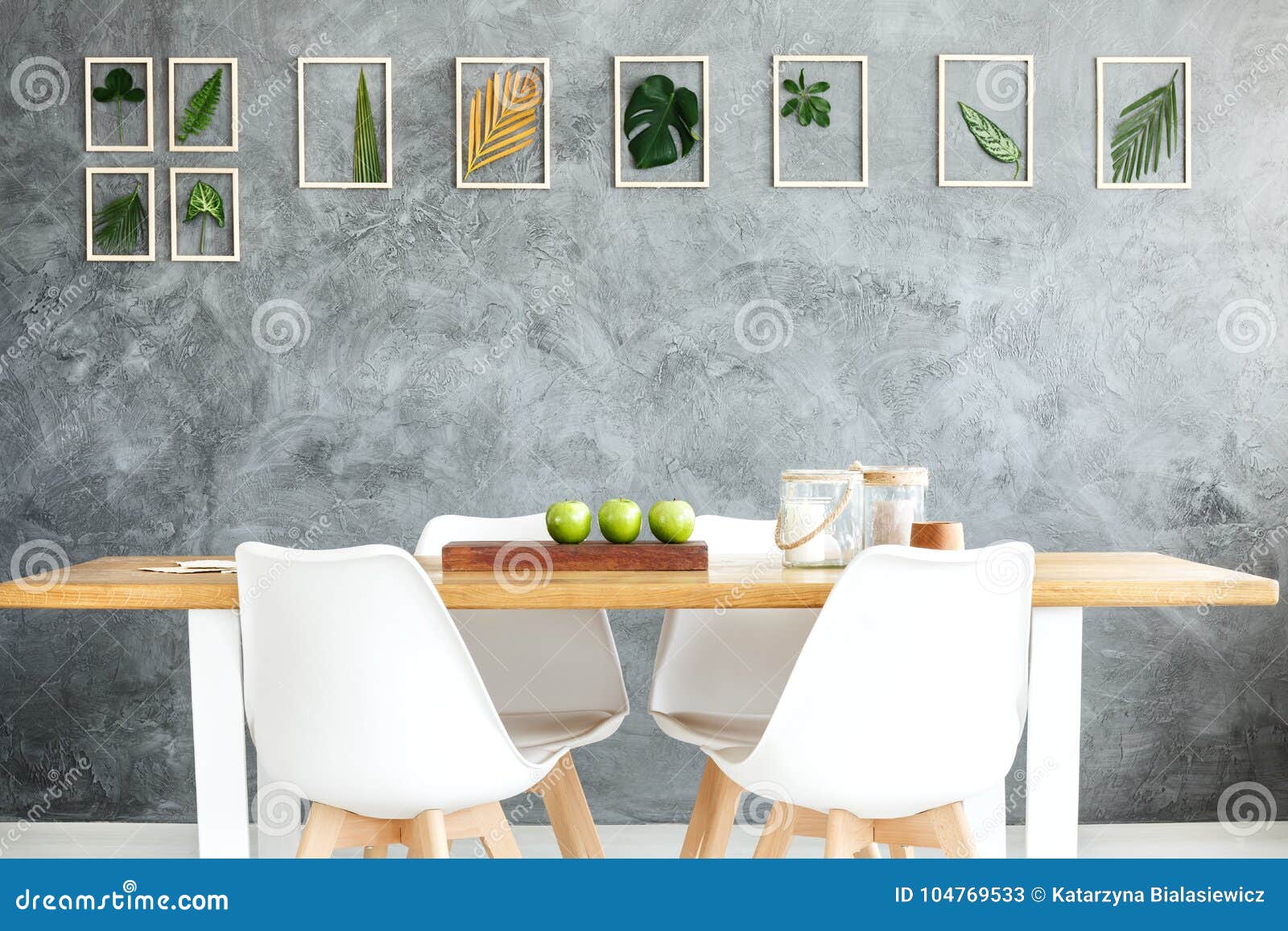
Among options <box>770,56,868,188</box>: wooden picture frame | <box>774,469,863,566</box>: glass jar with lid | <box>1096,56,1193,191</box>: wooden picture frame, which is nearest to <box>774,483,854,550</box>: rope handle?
<box>774,469,863,566</box>: glass jar with lid

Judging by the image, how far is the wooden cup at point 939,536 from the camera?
184cm

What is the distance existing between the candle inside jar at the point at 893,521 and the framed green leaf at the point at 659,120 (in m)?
1.49

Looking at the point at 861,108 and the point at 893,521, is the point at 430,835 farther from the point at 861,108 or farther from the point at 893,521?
the point at 861,108

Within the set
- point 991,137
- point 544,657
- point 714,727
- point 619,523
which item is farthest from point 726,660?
point 991,137

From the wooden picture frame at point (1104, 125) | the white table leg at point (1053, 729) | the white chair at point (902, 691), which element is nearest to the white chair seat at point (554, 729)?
the white chair at point (902, 691)

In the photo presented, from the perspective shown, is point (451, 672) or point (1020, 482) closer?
point (451, 672)

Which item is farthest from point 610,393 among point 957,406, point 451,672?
point 451,672

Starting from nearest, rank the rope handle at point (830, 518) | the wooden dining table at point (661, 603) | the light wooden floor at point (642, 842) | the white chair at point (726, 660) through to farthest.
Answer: the wooden dining table at point (661, 603) < the rope handle at point (830, 518) < the white chair at point (726, 660) < the light wooden floor at point (642, 842)

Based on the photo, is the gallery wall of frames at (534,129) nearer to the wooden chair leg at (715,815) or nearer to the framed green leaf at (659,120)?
the framed green leaf at (659,120)

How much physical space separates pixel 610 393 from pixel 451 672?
→ 1560 mm
